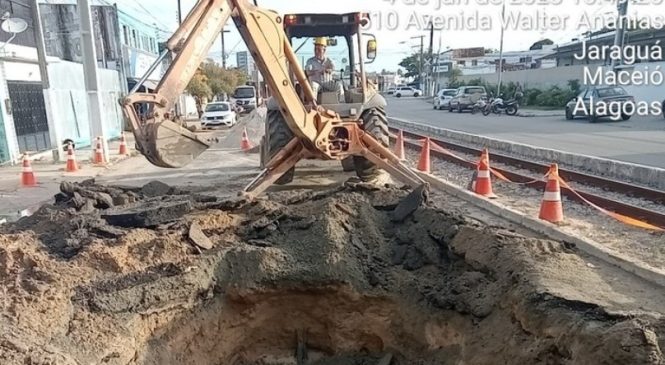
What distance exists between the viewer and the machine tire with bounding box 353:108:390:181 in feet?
31.0

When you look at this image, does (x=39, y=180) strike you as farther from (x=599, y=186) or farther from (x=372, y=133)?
(x=599, y=186)

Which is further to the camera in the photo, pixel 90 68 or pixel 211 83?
pixel 211 83

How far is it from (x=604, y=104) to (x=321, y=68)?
19.5 metres

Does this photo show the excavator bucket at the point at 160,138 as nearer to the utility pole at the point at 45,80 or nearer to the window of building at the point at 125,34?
the utility pole at the point at 45,80

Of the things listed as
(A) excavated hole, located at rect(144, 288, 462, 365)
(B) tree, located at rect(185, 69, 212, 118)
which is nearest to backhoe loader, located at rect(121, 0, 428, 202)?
(A) excavated hole, located at rect(144, 288, 462, 365)

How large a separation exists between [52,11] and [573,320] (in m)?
31.2

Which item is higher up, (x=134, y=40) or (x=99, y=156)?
(x=134, y=40)

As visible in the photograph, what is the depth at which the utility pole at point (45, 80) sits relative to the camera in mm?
14495

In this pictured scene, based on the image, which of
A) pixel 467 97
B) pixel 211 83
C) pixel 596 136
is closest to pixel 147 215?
pixel 596 136

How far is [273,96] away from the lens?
23.5 ft

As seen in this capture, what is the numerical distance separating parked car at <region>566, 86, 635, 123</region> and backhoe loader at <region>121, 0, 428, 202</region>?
64.5 ft

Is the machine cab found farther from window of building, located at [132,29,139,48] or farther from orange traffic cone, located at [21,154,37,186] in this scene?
window of building, located at [132,29,139,48]

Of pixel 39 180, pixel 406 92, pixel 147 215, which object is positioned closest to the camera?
pixel 147 215

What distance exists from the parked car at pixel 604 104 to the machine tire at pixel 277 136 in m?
19.0
